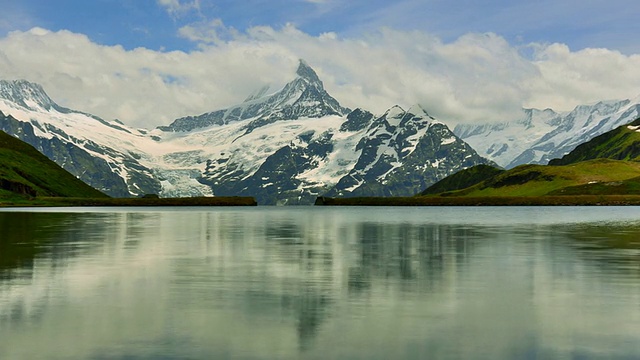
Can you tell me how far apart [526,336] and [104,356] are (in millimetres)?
18640

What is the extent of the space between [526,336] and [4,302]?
2990 cm

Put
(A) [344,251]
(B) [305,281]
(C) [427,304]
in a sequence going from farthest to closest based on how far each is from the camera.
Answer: (A) [344,251] < (B) [305,281] < (C) [427,304]

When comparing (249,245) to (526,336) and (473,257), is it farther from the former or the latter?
(526,336)

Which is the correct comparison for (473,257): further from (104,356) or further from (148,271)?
(104,356)

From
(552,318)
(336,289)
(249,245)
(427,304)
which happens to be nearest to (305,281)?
(336,289)

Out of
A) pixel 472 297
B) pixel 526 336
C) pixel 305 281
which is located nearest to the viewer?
pixel 526 336

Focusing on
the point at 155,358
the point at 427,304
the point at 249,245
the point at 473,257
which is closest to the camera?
the point at 155,358

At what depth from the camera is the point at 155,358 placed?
27531 mm

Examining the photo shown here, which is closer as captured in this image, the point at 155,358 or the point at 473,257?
the point at 155,358

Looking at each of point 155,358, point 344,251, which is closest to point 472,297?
point 155,358

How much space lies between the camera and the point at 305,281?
51.5 metres

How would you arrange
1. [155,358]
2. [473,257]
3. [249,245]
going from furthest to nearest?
[249,245] < [473,257] < [155,358]

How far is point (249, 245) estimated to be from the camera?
90.1m

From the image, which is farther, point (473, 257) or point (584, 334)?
point (473, 257)
